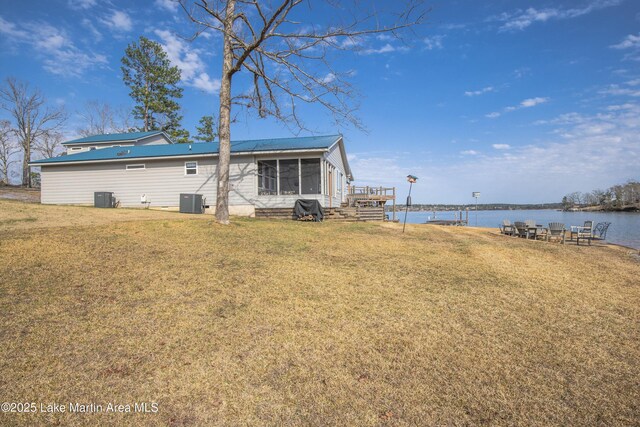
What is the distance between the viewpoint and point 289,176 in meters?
21.0

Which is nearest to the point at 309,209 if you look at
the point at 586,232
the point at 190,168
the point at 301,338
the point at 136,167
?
the point at 190,168

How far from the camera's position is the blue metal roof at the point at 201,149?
62.9 feet

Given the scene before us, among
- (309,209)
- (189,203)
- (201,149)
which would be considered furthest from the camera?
(201,149)

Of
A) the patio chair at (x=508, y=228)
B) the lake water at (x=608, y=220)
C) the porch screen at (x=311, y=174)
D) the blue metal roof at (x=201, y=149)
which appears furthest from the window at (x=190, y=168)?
the lake water at (x=608, y=220)

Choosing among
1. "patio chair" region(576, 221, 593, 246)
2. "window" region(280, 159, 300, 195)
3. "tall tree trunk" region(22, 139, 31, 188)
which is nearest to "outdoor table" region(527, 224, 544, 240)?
"patio chair" region(576, 221, 593, 246)

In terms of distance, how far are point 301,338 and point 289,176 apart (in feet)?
55.7

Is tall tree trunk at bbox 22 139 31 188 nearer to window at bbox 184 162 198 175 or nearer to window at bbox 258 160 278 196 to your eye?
window at bbox 184 162 198 175

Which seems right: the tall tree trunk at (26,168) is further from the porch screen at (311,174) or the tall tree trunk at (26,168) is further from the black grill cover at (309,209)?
the black grill cover at (309,209)

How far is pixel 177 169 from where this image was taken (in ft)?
67.1

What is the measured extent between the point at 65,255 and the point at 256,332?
16.6 feet

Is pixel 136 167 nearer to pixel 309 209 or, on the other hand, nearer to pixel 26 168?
pixel 309 209

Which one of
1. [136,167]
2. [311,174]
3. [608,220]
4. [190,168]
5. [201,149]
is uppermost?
[201,149]

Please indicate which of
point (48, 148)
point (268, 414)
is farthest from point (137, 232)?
point (48, 148)

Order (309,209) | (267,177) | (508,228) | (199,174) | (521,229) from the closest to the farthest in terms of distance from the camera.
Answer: (309,209) < (521,229) < (199,174) < (267,177) < (508,228)
